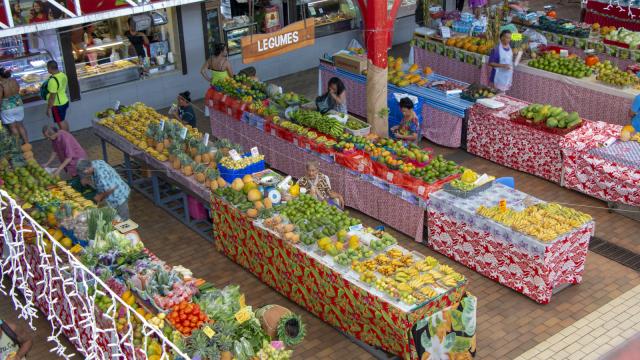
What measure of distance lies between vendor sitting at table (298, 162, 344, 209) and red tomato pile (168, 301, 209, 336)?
3.26 meters

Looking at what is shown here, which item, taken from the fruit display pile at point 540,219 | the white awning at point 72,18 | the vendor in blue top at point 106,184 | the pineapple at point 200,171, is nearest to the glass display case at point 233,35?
the white awning at point 72,18

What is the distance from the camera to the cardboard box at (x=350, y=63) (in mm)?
15157

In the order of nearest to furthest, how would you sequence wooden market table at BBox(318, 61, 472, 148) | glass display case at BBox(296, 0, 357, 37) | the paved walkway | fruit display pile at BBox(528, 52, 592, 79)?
1. the paved walkway
2. wooden market table at BBox(318, 61, 472, 148)
3. fruit display pile at BBox(528, 52, 592, 79)
4. glass display case at BBox(296, 0, 357, 37)

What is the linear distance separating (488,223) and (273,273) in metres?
2.86

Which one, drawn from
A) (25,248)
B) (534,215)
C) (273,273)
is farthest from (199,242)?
(534,215)

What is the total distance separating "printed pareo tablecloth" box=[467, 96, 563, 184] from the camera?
12398 mm

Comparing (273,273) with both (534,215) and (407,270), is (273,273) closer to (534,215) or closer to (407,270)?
(407,270)

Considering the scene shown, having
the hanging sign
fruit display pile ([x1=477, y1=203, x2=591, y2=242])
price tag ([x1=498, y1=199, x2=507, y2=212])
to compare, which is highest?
the hanging sign

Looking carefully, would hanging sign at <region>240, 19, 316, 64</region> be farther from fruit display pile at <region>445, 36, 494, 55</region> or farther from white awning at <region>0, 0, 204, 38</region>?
fruit display pile at <region>445, 36, 494, 55</region>

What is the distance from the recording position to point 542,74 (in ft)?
48.3

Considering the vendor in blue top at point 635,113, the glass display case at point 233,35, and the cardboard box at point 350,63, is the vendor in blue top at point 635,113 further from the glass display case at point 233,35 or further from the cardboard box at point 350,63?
the glass display case at point 233,35

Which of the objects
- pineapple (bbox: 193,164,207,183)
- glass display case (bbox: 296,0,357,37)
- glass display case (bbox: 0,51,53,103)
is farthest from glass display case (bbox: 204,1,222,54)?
pineapple (bbox: 193,164,207,183)

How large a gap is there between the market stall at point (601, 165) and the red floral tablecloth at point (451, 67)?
12.0 ft

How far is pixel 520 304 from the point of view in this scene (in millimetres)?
9578
